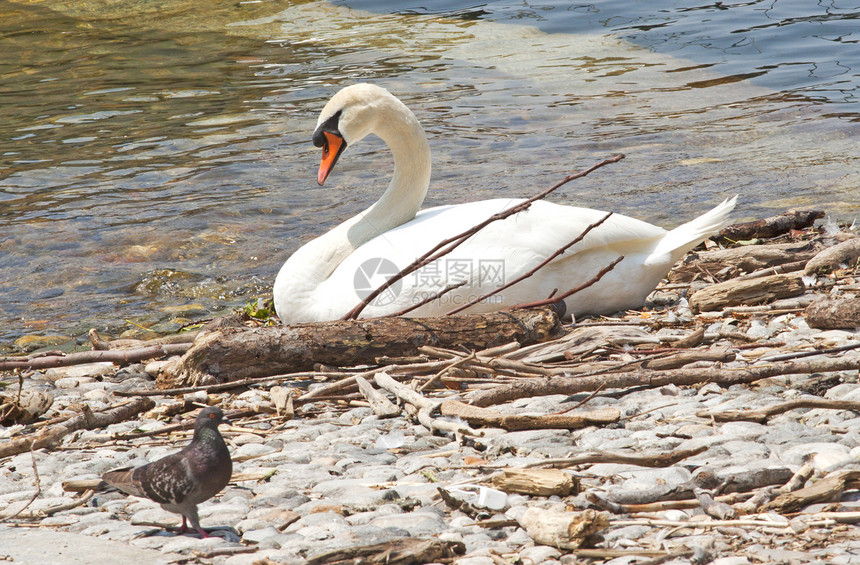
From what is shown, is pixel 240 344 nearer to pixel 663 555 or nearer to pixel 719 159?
pixel 663 555

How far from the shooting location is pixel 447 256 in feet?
14.6

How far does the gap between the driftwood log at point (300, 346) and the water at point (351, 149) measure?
2.22m

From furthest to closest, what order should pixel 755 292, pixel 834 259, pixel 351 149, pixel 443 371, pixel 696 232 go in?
pixel 351 149 → pixel 834 259 → pixel 696 232 → pixel 755 292 → pixel 443 371

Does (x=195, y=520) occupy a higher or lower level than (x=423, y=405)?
higher

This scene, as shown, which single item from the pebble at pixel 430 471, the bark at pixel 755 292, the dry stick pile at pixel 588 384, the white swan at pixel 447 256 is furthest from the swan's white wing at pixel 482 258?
the pebble at pixel 430 471

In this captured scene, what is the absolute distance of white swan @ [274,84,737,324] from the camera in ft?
14.9

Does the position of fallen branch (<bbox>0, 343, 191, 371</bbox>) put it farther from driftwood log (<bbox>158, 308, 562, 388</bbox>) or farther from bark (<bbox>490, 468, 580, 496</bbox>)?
bark (<bbox>490, 468, 580, 496</bbox>)

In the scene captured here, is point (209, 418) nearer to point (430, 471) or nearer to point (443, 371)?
point (430, 471)

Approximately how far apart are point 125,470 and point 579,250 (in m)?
2.68

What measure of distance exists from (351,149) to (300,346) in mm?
6839

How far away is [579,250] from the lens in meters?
4.69

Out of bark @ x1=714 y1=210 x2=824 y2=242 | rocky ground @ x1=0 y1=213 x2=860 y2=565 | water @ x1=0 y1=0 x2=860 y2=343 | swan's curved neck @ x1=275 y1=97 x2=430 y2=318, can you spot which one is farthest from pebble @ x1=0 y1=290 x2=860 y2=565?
water @ x1=0 y1=0 x2=860 y2=343

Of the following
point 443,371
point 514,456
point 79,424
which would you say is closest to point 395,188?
point 443,371

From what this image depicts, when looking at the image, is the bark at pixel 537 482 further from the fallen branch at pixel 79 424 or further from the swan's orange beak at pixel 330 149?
the swan's orange beak at pixel 330 149
